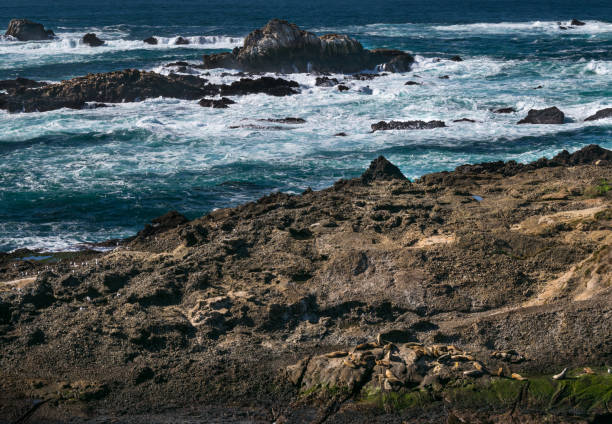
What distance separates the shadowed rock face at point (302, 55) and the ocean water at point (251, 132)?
5.92ft

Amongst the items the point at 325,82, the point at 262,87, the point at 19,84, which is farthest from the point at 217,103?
the point at 19,84

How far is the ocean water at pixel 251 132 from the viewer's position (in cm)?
2133

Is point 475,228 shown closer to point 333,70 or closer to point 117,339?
point 117,339

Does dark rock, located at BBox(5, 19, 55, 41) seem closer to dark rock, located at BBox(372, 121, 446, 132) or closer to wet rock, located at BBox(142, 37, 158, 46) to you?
wet rock, located at BBox(142, 37, 158, 46)

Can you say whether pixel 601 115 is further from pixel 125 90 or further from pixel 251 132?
pixel 125 90

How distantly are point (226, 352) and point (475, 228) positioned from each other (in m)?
5.94

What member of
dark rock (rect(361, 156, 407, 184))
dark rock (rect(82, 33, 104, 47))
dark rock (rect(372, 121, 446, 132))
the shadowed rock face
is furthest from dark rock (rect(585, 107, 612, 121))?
dark rock (rect(82, 33, 104, 47))

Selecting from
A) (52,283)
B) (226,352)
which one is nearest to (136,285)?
(52,283)

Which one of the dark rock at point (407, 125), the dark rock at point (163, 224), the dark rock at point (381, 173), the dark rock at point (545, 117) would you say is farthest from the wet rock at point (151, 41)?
the dark rock at point (381, 173)

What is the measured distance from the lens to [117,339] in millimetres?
11055

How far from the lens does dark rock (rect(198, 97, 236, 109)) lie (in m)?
33.9

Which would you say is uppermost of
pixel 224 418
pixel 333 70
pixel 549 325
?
pixel 333 70

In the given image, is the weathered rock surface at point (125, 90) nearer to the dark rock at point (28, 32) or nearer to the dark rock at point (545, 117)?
the dark rock at point (545, 117)

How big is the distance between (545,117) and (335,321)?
840 inches
